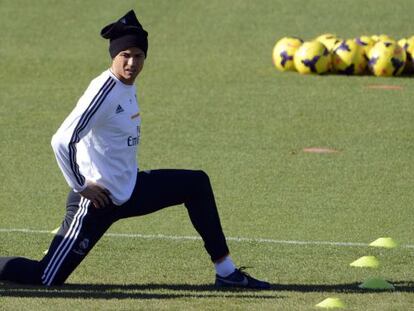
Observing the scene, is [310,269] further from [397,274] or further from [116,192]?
[116,192]

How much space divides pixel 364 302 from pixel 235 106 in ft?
34.6

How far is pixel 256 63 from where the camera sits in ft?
74.9

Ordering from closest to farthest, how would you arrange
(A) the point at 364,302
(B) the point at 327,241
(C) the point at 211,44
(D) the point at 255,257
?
1. (A) the point at 364,302
2. (D) the point at 255,257
3. (B) the point at 327,241
4. (C) the point at 211,44

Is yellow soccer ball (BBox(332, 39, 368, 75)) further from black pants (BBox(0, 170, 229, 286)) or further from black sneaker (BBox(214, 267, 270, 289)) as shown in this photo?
black sneaker (BBox(214, 267, 270, 289))

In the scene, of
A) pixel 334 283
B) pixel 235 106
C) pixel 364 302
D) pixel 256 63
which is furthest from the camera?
pixel 256 63

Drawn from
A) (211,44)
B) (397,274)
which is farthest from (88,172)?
(211,44)

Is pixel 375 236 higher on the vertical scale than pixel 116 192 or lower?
lower

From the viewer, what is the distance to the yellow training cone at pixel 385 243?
35.4 feet

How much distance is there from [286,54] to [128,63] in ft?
43.4

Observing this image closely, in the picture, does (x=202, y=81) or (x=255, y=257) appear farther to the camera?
(x=202, y=81)

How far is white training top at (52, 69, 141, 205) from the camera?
27.8ft

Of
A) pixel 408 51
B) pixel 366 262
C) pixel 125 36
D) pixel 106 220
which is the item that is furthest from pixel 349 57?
pixel 106 220

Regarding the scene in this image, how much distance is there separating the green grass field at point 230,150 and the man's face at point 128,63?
1595mm

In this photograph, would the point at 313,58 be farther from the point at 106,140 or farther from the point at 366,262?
the point at 106,140
